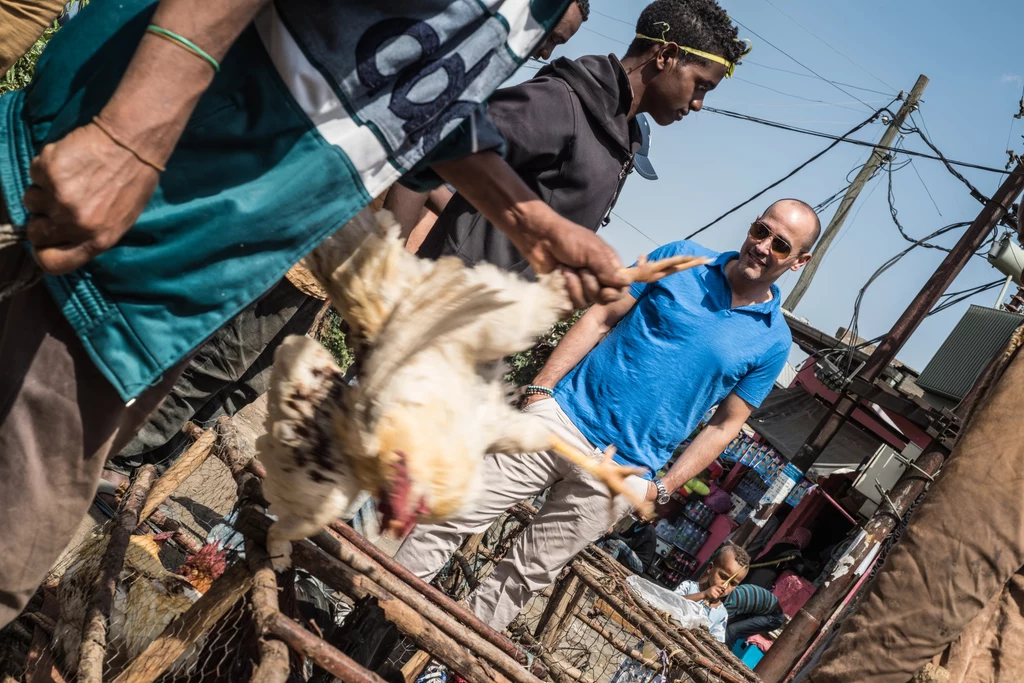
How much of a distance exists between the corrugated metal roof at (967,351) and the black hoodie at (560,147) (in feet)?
24.3

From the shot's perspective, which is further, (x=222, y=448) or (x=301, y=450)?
(x=222, y=448)

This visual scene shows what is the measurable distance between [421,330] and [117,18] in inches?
27.3

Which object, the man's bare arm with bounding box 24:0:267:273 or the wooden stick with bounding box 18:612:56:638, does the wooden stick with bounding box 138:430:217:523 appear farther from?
the man's bare arm with bounding box 24:0:267:273

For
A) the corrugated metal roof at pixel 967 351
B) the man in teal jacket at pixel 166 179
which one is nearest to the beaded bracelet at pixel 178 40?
the man in teal jacket at pixel 166 179

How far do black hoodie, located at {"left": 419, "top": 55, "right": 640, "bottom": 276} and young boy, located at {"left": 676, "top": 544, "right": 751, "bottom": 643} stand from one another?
3.17 meters

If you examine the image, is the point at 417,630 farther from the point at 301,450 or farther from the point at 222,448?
the point at 222,448

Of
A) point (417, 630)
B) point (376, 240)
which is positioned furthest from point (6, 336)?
point (417, 630)

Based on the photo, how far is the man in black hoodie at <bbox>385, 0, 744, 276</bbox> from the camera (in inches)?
99.0

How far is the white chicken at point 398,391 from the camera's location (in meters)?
1.38

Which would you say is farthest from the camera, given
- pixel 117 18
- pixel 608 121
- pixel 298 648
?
pixel 608 121

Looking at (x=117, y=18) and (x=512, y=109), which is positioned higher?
(x=512, y=109)

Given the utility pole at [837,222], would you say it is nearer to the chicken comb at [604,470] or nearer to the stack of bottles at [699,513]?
the stack of bottles at [699,513]

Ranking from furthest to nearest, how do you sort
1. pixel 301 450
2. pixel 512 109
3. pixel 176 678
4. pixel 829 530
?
1. pixel 829 530
2. pixel 512 109
3. pixel 176 678
4. pixel 301 450

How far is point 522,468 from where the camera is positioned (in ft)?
9.98
